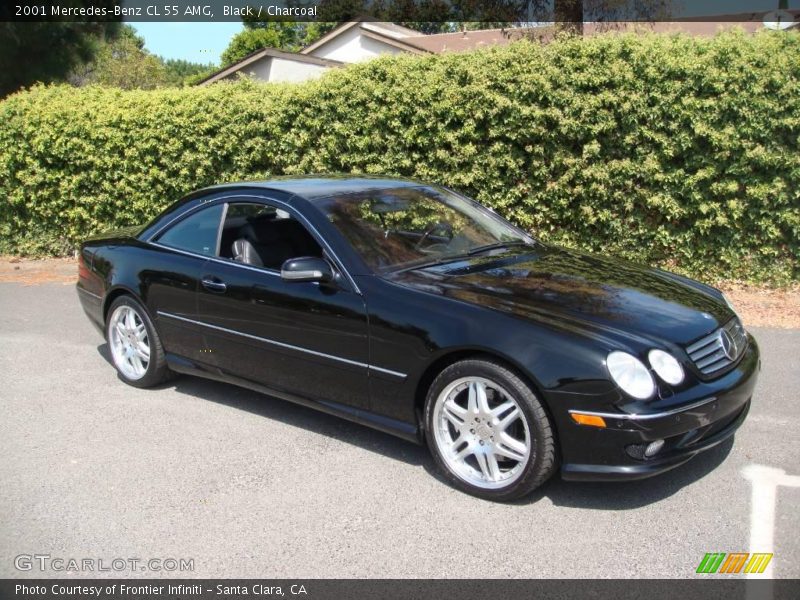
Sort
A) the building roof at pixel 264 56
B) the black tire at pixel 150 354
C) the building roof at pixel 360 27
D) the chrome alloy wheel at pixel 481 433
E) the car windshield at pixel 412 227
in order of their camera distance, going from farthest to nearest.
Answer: the building roof at pixel 360 27
the building roof at pixel 264 56
the black tire at pixel 150 354
the car windshield at pixel 412 227
the chrome alloy wheel at pixel 481 433

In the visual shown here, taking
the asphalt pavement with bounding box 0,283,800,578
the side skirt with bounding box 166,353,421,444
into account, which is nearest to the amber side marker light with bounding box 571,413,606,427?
the asphalt pavement with bounding box 0,283,800,578

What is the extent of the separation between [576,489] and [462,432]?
674 millimetres

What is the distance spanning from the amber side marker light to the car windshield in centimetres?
143

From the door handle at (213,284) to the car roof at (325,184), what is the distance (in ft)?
2.32

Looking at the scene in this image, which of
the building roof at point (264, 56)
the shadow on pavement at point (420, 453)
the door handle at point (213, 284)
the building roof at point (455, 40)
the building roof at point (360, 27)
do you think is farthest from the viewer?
the building roof at point (360, 27)

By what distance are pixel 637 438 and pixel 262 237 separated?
9.11 ft

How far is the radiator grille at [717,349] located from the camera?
12.9 ft

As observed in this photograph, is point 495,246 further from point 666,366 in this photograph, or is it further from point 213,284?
point 213,284

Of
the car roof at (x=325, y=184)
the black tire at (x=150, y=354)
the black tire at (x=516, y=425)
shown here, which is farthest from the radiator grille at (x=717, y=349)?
the black tire at (x=150, y=354)

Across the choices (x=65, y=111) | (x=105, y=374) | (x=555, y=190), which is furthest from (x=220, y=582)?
(x=65, y=111)

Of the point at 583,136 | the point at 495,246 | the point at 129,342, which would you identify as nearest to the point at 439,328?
the point at 495,246

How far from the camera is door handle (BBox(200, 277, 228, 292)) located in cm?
512

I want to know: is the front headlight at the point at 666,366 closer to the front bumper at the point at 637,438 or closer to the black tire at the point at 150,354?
the front bumper at the point at 637,438

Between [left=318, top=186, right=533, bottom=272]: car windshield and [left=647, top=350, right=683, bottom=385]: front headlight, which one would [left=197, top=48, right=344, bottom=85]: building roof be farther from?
[left=647, top=350, right=683, bottom=385]: front headlight
